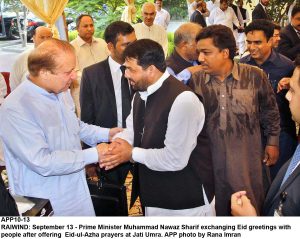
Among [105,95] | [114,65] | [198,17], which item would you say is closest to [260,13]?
[198,17]

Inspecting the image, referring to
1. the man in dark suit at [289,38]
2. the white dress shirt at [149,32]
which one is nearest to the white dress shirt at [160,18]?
the white dress shirt at [149,32]

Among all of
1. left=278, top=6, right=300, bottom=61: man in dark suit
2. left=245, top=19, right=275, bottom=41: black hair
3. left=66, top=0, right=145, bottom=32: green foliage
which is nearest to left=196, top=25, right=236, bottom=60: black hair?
left=245, top=19, right=275, bottom=41: black hair

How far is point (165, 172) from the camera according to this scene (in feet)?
7.04

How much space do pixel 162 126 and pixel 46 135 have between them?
1.99ft

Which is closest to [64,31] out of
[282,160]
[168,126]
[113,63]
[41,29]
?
[41,29]

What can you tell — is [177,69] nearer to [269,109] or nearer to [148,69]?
[269,109]

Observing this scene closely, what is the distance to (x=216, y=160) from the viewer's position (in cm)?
273

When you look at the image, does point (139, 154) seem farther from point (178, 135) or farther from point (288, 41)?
point (288, 41)

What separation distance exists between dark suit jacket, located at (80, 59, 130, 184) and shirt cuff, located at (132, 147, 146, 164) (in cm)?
98

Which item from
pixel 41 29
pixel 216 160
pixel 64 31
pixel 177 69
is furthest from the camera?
pixel 64 31

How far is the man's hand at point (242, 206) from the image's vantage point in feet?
5.11

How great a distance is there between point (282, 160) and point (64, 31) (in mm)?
3760

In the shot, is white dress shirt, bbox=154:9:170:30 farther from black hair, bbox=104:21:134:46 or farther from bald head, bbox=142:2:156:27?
black hair, bbox=104:21:134:46

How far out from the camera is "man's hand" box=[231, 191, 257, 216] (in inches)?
61.3
